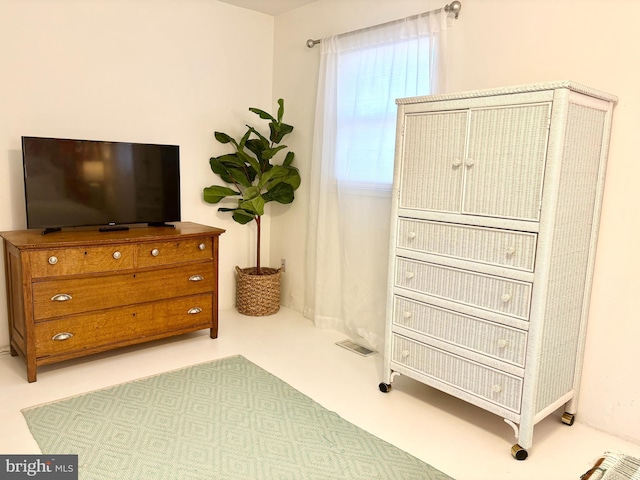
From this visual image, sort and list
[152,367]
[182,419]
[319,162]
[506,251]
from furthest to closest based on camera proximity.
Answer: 1. [319,162]
2. [152,367]
3. [182,419]
4. [506,251]

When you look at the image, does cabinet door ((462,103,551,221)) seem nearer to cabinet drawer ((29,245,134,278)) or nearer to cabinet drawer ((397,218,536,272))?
cabinet drawer ((397,218,536,272))

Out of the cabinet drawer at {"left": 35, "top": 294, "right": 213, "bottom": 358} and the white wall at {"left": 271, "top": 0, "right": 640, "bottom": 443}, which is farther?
the cabinet drawer at {"left": 35, "top": 294, "right": 213, "bottom": 358}

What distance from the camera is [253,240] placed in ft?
14.1

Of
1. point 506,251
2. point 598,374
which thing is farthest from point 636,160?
point 598,374

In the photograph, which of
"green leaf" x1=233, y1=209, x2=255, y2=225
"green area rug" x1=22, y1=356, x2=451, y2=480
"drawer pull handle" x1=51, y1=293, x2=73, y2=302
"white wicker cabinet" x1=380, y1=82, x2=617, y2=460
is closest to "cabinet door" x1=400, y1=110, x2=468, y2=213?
"white wicker cabinet" x1=380, y1=82, x2=617, y2=460

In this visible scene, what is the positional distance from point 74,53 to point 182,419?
2406mm

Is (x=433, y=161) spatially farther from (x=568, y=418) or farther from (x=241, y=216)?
(x=241, y=216)

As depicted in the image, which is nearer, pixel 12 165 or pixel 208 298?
pixel 12 165

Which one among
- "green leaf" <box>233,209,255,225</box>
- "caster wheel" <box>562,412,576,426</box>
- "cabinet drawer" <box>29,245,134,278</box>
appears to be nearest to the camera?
"caster wheel" <box>562,412,576,426</box>

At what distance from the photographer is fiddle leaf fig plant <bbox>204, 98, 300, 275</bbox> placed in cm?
379

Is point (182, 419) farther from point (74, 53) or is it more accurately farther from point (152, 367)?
point (74, 53)

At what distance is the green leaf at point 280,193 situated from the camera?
3.93 meters

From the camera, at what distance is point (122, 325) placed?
9.77 ft

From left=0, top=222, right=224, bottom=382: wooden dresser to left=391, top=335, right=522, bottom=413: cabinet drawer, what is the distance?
143 centimetres
